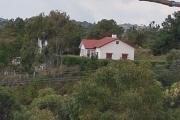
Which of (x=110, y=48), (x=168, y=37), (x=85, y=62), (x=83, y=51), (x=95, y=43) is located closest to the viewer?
(x=85, y=62)

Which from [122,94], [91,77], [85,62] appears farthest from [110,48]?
[122,94]

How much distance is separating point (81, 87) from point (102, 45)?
28.8 m

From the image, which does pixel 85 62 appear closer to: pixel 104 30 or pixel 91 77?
pixel 104 30

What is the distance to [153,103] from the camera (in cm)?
1270

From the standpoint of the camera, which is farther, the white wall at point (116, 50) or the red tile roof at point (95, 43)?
the white wall at point (116, 50)

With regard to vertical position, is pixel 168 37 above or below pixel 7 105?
above

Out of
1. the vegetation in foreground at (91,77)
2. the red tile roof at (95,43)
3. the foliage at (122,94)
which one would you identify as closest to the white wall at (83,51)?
the red tile roof at (95,43)

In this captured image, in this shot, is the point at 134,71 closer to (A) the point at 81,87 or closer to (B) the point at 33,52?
(A) the point at 81,87

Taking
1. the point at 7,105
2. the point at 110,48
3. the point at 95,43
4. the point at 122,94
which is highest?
the point at 95,43

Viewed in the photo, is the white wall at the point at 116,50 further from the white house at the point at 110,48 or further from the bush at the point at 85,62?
the bush at the point at 85,62

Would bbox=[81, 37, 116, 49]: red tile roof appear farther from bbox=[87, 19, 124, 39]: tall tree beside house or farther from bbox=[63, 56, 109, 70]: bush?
bbox=[63, 56, 109, 70]: bush

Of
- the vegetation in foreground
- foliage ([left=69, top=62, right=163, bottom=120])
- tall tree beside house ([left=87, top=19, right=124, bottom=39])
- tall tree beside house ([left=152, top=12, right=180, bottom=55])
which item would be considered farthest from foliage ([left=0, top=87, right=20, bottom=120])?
tall tree beside house ([left=87, top=19, right=124, bottom=39])

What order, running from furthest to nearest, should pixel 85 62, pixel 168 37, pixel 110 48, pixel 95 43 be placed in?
pixel 95 43 → pixel 110 48 → pixel 168 37 → pixel 85 62

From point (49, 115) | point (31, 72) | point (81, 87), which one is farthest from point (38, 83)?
point (81, 87)
